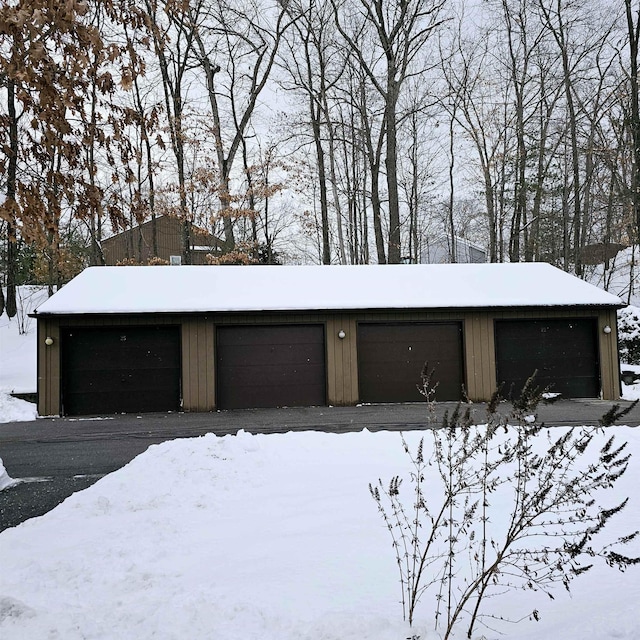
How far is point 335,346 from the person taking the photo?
1127 cm

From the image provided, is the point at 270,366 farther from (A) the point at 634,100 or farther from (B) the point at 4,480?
(A) the point at 634,100

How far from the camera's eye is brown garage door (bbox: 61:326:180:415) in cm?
1073

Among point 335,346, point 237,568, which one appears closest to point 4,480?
point 237,568

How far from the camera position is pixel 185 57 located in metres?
18.6

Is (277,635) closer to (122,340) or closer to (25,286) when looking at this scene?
(122,340)

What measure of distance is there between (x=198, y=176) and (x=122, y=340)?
8283 mm

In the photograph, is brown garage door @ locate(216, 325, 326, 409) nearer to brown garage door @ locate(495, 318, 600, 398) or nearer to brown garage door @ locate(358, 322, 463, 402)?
brown garage door @ locate(358, 322, 463, 402)

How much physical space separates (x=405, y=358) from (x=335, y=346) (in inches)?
63.1

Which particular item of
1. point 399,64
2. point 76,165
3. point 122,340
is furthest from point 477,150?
point 76,165

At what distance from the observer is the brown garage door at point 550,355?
458 inches

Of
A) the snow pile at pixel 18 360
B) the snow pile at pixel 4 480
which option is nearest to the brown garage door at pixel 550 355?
the snow pile at pixel 4 480

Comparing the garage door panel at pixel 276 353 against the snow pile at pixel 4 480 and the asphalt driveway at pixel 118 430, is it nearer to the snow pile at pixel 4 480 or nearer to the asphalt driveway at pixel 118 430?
the asphalt driveway at pixel 118 430

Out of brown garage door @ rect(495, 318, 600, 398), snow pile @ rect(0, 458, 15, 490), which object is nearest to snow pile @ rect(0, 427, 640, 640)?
snow pile @ rect(0, 458, 15, 490)

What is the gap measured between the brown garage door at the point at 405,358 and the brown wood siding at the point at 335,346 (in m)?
0.21
